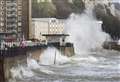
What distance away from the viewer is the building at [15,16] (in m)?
30.5

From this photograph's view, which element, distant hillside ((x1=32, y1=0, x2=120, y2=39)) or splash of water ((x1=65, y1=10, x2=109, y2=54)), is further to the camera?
splash of water ((x1=65, y1=10, x2=109, y2=54))

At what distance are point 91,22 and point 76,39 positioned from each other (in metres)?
2.03

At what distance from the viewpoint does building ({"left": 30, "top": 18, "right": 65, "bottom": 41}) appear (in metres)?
33.6

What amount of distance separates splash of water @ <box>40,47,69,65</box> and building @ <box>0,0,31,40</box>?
4.71 meters

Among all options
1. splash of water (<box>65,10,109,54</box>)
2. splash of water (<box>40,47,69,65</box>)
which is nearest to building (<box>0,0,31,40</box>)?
splash of water (<box>65,10,109,54</box>)

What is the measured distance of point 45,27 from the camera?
3631 cm

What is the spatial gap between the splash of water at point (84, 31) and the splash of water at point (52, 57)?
8.29m

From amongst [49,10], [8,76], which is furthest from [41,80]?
[49,10]

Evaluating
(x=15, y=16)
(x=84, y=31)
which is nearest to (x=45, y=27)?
(x=84, y=31)

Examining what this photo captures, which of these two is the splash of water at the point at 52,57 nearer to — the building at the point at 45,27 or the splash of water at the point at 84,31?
the building at the point at 45,27

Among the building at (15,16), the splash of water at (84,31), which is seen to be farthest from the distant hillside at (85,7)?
the splash of water at (84,31)

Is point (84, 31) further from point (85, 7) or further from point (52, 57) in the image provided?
point (52, 57)

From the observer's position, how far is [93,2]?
32.7 m

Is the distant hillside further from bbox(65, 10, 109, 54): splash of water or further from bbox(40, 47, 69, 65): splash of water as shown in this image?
bbox(40, 47, 69, 65): splash of water
